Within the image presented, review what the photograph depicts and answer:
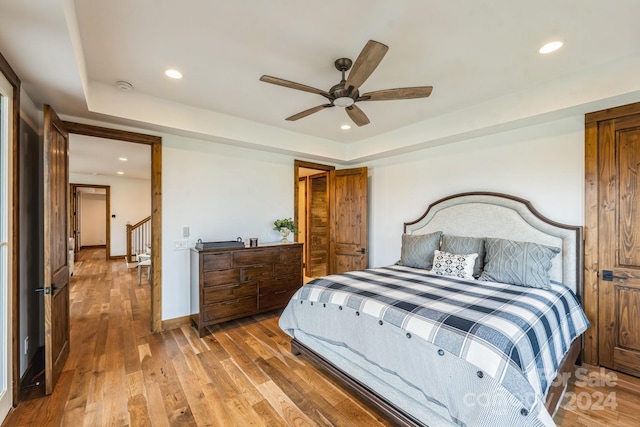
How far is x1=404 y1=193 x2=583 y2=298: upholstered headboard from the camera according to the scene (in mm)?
2742

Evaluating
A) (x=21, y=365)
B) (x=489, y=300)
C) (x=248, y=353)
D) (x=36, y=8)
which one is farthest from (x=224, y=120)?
(x=489, y=300)

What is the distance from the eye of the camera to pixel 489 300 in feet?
7.10

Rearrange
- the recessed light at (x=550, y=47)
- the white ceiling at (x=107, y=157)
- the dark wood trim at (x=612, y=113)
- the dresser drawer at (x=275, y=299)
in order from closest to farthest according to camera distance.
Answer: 1. the recessed light at (x=550, y=47)
2. the dark wood trim at (x=612, y=113)
3. the dresser drawer at (x=275, y=299)
4. the white ceiling at (x=107, y=157)

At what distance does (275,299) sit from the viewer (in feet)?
12.8

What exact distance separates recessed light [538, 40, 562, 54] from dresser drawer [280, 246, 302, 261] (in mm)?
3311

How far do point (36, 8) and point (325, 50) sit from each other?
1645 millimetres

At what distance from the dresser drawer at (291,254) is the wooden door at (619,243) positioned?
327cm

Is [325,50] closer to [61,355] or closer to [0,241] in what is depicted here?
[0,241]

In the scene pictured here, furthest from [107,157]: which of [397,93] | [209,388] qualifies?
[397,93]

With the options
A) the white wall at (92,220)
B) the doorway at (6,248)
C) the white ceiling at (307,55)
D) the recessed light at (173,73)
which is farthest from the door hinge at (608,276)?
the white wall at (92,220)

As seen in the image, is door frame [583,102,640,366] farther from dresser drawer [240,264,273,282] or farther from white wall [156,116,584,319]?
dresser drawer [240,264,273,282]

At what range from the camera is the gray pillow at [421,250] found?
3.41 m

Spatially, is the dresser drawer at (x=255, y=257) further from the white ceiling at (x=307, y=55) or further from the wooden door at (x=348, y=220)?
the white ceiling at (x=307, y=55)

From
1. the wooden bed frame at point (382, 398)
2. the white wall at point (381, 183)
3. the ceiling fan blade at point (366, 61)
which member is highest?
the ceiling fan blade at point (366, 61)
